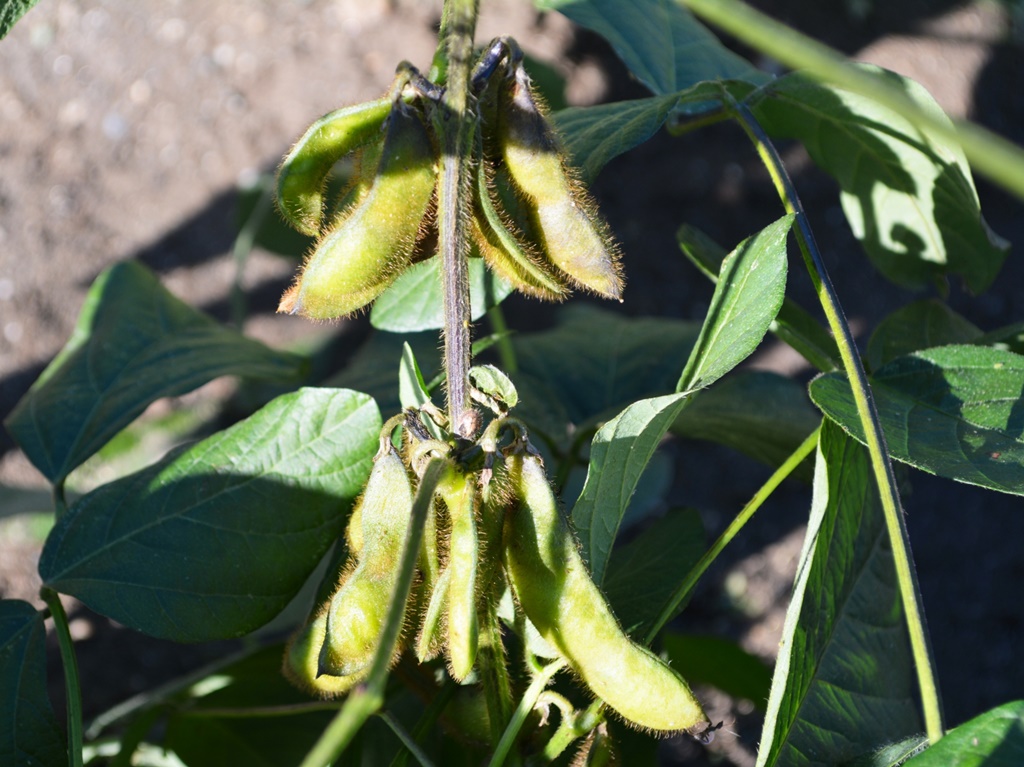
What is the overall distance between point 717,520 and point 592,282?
5.41 feet

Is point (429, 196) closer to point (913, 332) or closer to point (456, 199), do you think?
point (456, 199)

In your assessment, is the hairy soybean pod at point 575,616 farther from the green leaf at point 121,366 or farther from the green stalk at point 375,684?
the green leaf at point 121,366

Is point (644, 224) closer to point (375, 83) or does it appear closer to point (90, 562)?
point (375, 83)

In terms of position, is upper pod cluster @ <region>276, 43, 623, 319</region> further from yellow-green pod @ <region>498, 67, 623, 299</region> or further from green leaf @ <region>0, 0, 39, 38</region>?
green leaf @ <region>0, 0, 39, 38</region>

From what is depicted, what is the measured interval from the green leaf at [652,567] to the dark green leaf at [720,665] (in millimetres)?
416

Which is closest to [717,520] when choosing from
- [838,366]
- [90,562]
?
[838,366]

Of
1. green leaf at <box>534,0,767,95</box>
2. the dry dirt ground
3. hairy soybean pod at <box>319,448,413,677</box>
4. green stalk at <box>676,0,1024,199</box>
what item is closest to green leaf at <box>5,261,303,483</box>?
hairy soybean pod at <box>319,448,413,677</box>

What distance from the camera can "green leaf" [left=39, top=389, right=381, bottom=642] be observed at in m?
0.98

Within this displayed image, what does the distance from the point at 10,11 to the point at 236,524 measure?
543mm


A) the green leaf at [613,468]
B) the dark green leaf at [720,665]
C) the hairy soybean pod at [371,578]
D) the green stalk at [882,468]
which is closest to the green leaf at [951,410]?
the green stalk at [882,468]

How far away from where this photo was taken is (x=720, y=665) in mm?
1619

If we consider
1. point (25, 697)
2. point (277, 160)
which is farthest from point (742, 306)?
point (277, 160)

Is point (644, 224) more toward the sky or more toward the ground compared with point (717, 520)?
more toward the sky

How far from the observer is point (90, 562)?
104cm
